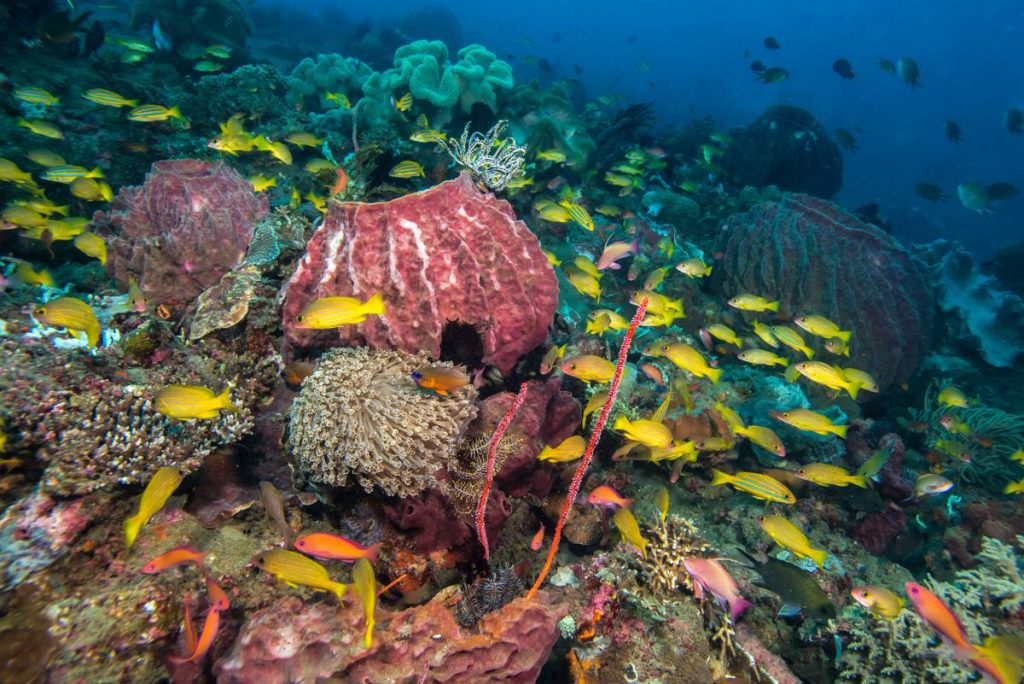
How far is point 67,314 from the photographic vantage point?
11.6 feet

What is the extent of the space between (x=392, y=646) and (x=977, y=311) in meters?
14.6

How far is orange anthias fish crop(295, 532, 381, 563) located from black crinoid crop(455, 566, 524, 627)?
689 mm

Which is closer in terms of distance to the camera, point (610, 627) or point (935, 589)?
point (610, 627)

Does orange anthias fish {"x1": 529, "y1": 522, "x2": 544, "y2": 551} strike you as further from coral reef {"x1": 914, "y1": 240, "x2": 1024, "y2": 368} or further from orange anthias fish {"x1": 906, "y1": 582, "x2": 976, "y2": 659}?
coral reef {"x1": 914, "y1": 240, "x2": 1024, "y2": 368}

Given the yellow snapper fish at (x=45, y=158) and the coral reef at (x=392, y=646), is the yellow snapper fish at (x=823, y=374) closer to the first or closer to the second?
the coral reef at (x=392, y=646)

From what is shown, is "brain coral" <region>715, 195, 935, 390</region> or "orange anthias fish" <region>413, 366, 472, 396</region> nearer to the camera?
"orange anthias fish" <region>413, 366, 472, 396</region>

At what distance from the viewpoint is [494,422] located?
376 cm

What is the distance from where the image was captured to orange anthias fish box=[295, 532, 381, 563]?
2.66 meters

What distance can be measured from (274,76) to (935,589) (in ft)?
60.0

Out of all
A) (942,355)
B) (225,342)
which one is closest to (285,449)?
(225,342)

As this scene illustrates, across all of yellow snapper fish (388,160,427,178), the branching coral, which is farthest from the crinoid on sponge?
yellow snapper fish (388,160,427,178)

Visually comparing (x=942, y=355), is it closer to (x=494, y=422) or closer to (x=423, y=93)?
(x=494, y=422)

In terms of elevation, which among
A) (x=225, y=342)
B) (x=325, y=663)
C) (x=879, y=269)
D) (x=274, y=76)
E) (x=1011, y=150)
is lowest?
(x=325, y=663)

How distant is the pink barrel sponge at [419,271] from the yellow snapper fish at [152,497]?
68.6 inches
